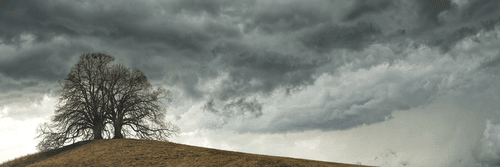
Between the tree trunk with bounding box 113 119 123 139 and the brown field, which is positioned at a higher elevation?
the tree trunk with bounding box 113 119 123 139

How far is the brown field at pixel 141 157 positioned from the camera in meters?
18.8

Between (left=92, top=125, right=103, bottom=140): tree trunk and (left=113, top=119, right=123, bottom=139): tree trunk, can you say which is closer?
(left=92, top=125, right=103, bottom=140): tree trunk

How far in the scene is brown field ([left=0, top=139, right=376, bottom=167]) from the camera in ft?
61.8

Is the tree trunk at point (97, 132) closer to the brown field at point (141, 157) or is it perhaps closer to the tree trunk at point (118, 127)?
the tree trunk at point (118, 127)

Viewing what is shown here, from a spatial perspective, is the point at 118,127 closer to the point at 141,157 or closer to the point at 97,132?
the point at 97,132

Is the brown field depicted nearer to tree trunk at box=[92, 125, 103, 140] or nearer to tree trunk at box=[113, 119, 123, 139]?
tree trunk at box=[92, 125, 103, 140]

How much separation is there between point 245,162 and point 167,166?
4738mm

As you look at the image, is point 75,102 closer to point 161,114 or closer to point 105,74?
point 105,74

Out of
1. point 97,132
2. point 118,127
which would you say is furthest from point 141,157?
point 97,132

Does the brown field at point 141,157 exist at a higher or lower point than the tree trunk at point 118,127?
lower

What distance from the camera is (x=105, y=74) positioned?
29.8 metres

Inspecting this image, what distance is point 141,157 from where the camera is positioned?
2022cm

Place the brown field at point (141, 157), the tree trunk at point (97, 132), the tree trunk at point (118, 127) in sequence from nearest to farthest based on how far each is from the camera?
Result: the brown field at point (141, 157) → the tree trunk at point (97, 132) → the tree trunk at point (118, 127)

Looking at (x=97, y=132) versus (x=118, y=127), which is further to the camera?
(x=118, y=127)
